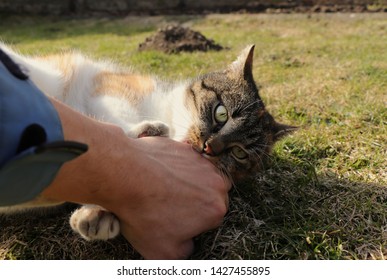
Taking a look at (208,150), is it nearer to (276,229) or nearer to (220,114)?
(220,114)

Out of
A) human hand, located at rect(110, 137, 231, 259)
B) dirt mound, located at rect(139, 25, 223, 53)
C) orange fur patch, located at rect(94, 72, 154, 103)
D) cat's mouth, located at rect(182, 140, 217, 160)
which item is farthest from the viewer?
dirt mound, located at rect(139, 25, 223, 53)

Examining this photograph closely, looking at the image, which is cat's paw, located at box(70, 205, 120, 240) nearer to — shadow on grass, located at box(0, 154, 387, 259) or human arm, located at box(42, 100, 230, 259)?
human arm, located at box(42, 100, 230, 259)

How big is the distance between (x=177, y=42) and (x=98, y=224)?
14.9 ft

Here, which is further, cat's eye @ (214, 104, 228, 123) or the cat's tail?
the cat's tail

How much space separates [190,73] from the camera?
4.39 metres

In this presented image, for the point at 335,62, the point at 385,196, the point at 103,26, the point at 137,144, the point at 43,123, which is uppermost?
the point at 43,123

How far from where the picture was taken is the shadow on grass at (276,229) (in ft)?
5.57

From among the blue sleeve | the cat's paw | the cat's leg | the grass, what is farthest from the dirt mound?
the blue sleeve

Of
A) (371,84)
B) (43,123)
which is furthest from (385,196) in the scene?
(371,84)

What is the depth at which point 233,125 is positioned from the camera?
2.08 m


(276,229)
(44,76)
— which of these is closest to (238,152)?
(276,229)

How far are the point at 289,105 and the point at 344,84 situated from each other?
0.84 m

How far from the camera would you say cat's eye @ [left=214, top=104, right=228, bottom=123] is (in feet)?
7.00

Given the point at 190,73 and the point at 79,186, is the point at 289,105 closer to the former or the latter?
the point at 190,73
